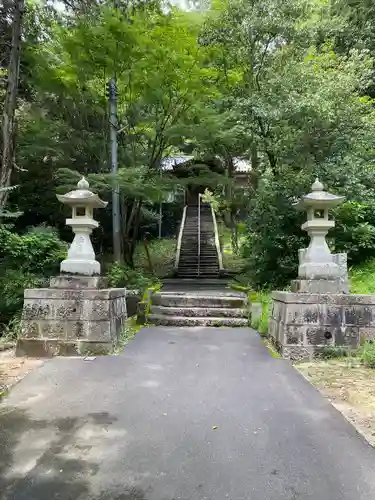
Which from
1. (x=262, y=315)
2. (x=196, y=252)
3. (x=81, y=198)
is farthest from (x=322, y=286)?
(x=196, y=252)

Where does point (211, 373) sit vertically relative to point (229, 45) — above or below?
below

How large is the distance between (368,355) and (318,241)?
→ 1.84 meters

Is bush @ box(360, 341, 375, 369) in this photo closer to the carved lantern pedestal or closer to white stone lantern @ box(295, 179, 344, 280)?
white stone lantern @ box(295, 179, 344, 280)

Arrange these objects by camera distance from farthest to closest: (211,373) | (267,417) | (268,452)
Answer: (211,373)
(267,417)
(268,452)

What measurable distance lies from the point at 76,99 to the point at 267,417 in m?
9.85

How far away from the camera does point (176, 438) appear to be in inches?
117

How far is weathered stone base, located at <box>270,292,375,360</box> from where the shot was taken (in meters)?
5.36

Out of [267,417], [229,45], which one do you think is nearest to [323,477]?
[267,417]

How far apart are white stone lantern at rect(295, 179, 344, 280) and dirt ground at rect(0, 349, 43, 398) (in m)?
4.09

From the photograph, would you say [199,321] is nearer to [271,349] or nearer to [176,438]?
[271,349]

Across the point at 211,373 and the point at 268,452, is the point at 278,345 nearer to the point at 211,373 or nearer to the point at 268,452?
the point at 211,373

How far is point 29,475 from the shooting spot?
241cm

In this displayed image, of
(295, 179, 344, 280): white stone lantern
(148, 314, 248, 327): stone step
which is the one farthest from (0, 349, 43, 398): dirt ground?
(295, 179, 344, 280): white stone lantern

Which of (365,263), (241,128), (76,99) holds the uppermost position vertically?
(76,99)
